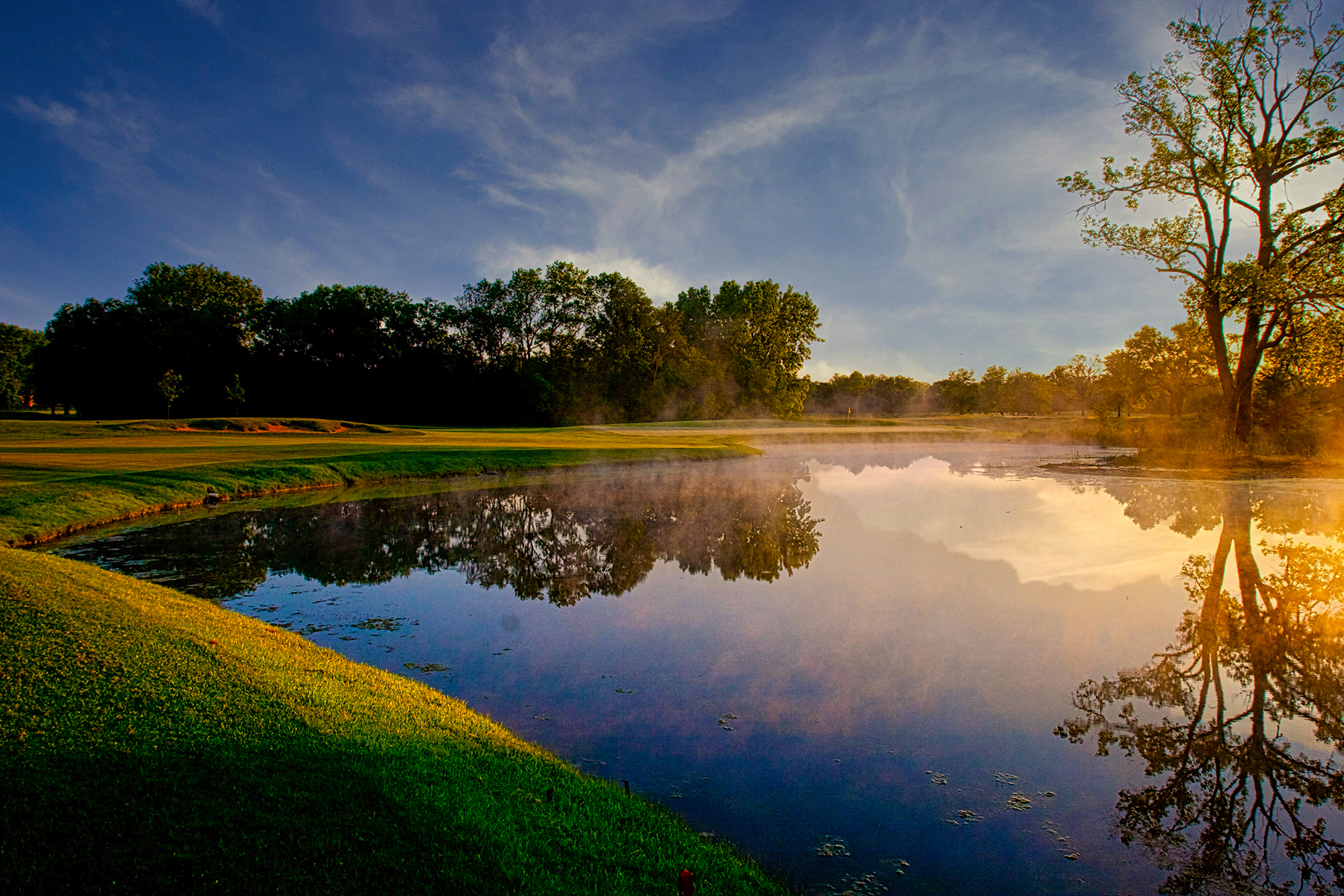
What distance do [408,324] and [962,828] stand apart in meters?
75.0

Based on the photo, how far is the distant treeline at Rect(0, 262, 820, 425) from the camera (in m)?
61.4

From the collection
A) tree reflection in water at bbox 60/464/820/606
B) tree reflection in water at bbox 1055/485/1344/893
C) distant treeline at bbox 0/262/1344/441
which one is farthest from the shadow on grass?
distant treeline at bbox 0/262/1344/441

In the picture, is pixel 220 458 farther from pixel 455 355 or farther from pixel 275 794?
pixel 455 355

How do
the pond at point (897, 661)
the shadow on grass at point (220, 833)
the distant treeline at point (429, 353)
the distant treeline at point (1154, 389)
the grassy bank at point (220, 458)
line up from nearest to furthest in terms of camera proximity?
the shadow on grass at point (220, 833) < the pond at point (897, 661) < the grassy bank at point (220, 458) < the distant treeline at point (1154, 389) < the distant treeline at point (429, 353)

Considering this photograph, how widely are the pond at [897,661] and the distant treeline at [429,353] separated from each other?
178 ft

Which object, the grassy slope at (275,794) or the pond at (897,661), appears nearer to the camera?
the grassy slope at (275,794)

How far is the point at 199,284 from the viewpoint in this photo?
234 feet

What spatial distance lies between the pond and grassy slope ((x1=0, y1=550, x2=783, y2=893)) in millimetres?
736

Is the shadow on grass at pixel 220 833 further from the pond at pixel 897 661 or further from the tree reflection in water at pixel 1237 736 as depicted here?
the tree reflection in water at pixel 1237 736

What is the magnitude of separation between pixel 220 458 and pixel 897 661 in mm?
24865

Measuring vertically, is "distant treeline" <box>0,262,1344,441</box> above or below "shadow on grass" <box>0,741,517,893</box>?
above

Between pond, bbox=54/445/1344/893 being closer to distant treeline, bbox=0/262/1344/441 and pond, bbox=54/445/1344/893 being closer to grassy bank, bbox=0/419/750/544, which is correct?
grassy bank, bbox=0/419/750/544

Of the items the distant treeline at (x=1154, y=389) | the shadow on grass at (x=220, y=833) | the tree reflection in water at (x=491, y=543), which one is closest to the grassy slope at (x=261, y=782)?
the shadow on grass at (x=220, y=833)

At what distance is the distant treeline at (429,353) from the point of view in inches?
2416
